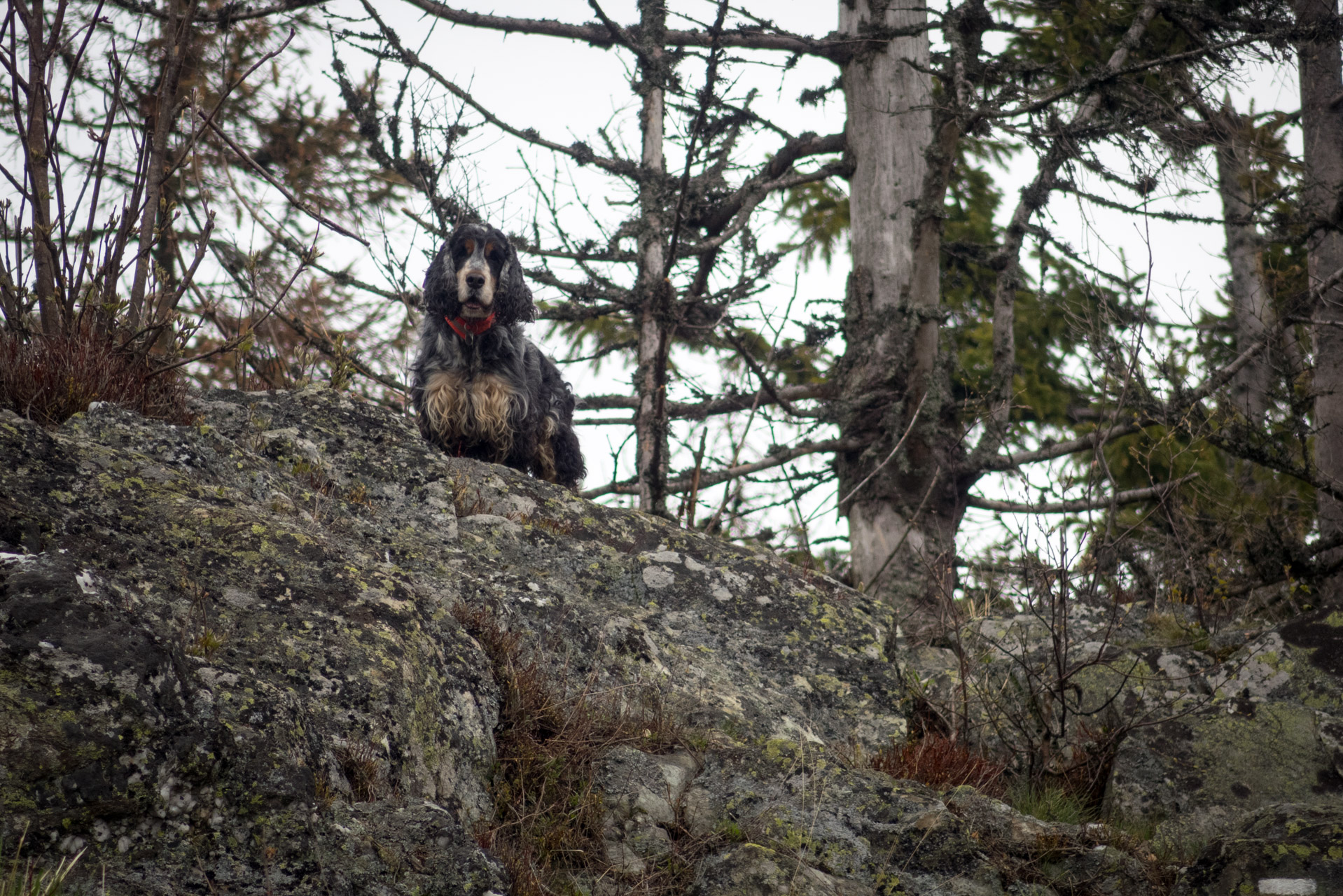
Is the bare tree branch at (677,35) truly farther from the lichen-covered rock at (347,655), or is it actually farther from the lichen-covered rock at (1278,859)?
the lichen-covered rock at (1278,859)

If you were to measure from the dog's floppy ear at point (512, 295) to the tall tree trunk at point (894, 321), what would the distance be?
10.5 feet

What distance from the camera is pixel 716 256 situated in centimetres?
958

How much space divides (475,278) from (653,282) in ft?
6.71

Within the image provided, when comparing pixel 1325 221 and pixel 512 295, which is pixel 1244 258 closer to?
pixel 1325 221

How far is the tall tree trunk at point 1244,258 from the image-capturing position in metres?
8.42

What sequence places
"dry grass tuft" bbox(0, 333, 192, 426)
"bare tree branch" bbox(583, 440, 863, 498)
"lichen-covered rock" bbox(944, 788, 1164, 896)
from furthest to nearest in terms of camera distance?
"bare tree branch" bbox(583, 440, 863, 498)
"dry grass tuft" bbox(0, 333, 192, 426)
"lichen-covered rock" bbox(944, 788, 1164, 896)

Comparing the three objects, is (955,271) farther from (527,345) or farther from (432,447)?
(432,447)

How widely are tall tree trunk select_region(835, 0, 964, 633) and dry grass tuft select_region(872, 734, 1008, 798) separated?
4293 millimetres

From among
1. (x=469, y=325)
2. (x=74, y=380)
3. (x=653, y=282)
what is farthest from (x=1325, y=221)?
(x=74, y=380)

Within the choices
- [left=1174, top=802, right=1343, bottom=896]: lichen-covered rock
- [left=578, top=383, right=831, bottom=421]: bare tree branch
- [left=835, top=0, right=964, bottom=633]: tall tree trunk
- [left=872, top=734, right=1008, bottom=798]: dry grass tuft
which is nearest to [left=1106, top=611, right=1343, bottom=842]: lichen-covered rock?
[left=872, top=734, right=1008, bottom=798]: dry grass tuft

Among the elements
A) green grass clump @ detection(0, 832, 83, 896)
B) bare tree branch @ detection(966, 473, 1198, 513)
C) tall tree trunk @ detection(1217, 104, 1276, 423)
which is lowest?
green grass clump @ detection(0, 832, 83, 896)

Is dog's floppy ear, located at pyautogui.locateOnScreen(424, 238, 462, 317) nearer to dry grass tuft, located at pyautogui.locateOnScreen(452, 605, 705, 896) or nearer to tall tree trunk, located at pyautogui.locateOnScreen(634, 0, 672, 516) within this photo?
tall tree trunk, located at pyautogui.locateOnScreen(634, 0, 672, 516)

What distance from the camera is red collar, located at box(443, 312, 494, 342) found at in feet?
24.0

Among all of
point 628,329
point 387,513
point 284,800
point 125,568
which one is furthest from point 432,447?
point 628,329
